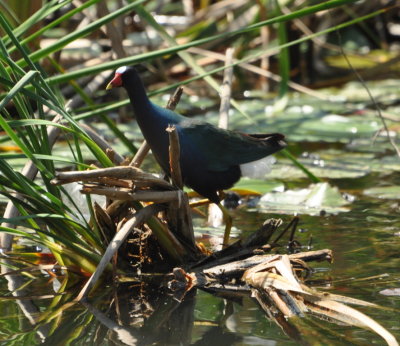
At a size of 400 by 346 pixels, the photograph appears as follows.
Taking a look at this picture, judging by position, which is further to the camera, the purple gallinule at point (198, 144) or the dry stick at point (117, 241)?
the purple gallinule at point (198, 144)

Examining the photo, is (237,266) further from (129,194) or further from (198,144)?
(198,144)

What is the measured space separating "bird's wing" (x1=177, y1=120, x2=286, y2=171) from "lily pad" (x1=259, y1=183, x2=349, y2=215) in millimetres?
440

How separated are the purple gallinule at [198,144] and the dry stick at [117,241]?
0.21 meters

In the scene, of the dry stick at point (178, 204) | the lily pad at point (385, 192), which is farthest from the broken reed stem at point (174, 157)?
the lily pad at point (385, 192)

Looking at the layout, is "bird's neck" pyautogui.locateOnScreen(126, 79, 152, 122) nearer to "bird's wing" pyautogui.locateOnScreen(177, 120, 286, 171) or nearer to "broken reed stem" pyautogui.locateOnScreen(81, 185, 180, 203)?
"bird's wing" pyautogui.locateOnScreen(177, 120, 286, 171)

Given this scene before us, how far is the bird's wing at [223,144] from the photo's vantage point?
94.3 inches

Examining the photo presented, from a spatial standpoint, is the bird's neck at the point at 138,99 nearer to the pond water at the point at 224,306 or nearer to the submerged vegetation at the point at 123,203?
the submerged vegetation at the point at 123,203

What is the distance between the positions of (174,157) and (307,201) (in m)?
0.98

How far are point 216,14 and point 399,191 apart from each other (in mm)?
2625

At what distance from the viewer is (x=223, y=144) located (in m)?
2.46

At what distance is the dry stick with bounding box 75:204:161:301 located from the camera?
6.29 feet

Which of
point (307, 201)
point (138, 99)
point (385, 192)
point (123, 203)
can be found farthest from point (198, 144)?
point (385, 192)

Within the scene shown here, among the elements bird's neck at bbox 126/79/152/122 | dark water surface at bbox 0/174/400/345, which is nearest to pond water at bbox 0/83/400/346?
dark water surface at bbox 0/174/400/345

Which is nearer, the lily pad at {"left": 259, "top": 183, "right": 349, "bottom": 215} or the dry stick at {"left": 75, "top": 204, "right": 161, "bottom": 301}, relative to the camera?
the dry stick at {"left": 75, "top": 204, "right": 161, "bottom": 301}
